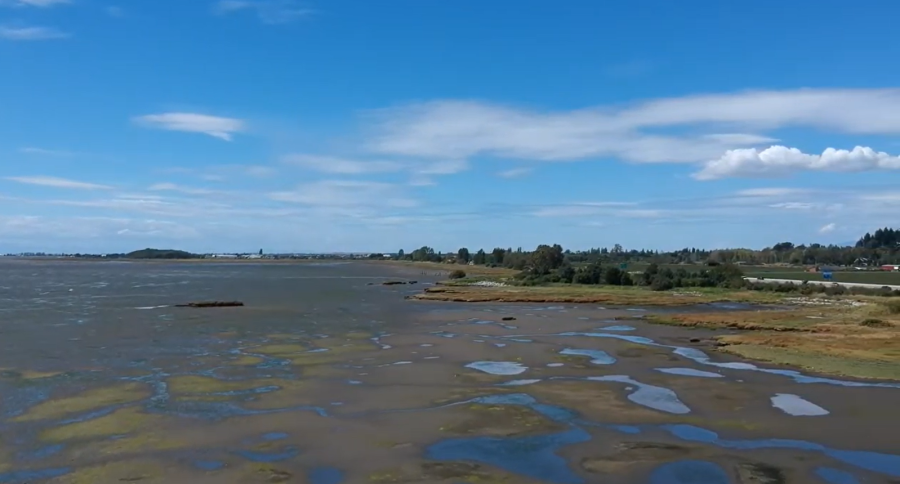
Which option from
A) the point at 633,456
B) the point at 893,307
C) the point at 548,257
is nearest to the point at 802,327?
the point at 893,307

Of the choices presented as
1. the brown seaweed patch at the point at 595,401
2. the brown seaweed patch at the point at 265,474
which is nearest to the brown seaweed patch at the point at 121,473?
the brown seaweed patch at the point at 265,474

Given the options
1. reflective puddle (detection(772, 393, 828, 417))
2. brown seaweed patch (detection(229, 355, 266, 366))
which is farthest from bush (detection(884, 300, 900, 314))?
brown seaweed patch (detection(229, 355, 266, 366))

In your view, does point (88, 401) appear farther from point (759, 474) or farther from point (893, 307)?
point (893, 307)

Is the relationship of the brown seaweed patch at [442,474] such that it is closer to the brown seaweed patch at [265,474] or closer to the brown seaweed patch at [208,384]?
the brown seaweed patch at [265,474]

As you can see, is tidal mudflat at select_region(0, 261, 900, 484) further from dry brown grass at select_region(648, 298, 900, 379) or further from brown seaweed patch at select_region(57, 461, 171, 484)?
dry brown grass at select_region(648, 298, 900, 379)

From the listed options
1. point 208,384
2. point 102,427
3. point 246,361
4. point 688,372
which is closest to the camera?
point 102,427

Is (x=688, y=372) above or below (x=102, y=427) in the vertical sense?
above

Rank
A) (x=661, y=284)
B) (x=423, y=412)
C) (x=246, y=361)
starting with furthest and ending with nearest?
(x=661, y=284), (x=246, y=361), (x=423, y=412)

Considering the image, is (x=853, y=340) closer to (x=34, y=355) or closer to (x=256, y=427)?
(x=256, y=427)
